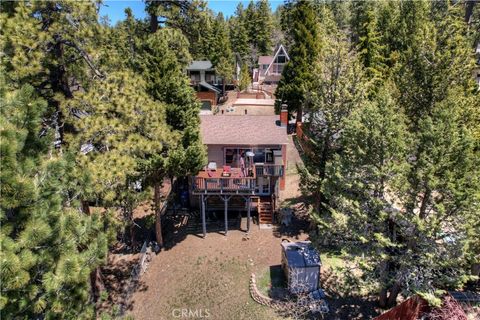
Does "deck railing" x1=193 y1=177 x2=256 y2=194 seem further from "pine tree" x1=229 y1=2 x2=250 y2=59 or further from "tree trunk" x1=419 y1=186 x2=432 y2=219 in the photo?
"pine tree" x1=229 y1=2 x2=250 y2=59

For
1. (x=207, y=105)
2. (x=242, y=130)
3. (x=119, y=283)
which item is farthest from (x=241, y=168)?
(x=207, y=105)

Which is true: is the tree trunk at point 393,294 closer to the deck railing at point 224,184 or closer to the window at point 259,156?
the deck railing at point 224,184

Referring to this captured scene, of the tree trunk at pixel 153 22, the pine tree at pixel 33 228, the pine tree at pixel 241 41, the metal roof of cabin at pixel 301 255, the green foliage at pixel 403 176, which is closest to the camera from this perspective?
the pine tree at pixel 33 228

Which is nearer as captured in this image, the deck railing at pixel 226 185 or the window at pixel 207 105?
the deck railing at pixel 226 185

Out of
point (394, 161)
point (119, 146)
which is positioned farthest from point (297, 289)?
point (119, 146)

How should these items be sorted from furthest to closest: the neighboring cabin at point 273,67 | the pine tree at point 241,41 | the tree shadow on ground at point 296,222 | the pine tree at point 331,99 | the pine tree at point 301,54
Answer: the pine tree at point 241,41
the neighboring cabin at point 273,67
the pine tree at point 301,54
the tree shadow on ground at point 296,222
the pine tree at point 331,99

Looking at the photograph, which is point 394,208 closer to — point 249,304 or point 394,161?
point 394,161

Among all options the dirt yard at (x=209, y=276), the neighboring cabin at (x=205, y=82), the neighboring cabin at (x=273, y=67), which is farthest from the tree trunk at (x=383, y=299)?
the neighboring cabin at (x=273, y=67)
